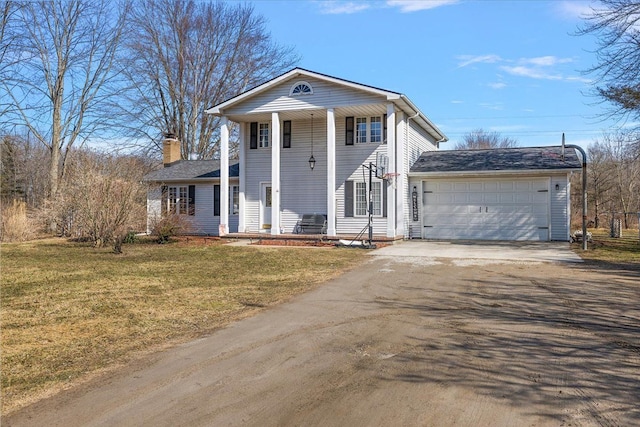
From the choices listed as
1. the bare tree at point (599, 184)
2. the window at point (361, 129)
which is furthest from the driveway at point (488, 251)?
the bare tree at point (599, 184)

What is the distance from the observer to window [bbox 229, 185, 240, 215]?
21578 mm

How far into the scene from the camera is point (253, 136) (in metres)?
20.7

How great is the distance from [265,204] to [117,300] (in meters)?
13.1

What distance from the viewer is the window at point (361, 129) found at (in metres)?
19.2

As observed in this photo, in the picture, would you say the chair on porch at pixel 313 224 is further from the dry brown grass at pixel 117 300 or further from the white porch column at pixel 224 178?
the dry brown grass at pixel 117 300

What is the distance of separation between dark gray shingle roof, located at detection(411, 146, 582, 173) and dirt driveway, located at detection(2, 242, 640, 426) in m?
10.9

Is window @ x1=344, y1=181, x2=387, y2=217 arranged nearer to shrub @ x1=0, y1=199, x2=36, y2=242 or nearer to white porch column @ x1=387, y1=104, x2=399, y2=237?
white porch column @ x1=387, y1=104, x2=399, y2=237

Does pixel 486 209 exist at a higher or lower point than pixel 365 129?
lower

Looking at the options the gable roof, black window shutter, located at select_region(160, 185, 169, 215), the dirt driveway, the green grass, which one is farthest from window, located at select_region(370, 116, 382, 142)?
the dirt driveway

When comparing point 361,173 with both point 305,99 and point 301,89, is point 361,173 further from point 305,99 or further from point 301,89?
point 301,89

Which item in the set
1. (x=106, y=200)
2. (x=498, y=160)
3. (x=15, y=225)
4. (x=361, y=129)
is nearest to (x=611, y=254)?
(x=498, y=160)

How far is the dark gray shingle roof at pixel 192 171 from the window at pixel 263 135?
6.81 feet

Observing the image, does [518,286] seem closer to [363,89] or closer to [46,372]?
[46,372]

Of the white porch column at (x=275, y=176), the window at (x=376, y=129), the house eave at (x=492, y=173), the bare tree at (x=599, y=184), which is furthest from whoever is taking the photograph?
the bare tree at (x=599, y=184)
